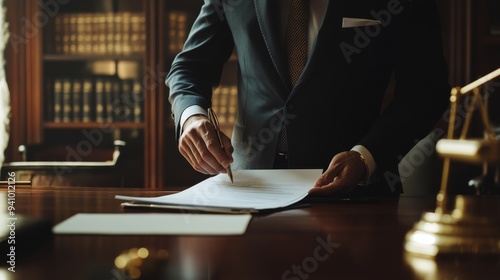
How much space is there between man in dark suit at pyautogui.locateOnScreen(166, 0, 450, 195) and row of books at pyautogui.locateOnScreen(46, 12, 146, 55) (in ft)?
6.55

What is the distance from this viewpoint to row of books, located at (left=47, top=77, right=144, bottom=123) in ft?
12.5

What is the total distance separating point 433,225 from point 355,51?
114 centimetres

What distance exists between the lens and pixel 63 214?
1.13m

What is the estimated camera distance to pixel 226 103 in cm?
374

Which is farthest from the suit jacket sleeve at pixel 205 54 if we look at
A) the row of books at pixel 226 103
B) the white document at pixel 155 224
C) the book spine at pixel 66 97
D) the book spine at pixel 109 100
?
the book spine at pixel 66 97

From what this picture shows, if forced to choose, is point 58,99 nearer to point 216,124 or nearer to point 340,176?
point 216,124

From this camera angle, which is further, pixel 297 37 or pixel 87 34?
pixel 87 34

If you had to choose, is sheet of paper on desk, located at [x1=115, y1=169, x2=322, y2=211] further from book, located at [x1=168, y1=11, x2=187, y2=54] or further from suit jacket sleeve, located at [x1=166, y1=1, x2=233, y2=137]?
book, located at [x1=168, y1=11, x2=187, y2=54]

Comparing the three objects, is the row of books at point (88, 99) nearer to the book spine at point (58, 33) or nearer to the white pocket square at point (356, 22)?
the book spine at point (58, 33)

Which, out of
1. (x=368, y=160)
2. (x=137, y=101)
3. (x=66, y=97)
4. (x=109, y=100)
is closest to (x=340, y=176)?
(x=368, y=160)

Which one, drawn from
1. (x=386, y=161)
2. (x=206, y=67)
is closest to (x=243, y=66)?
(x=206, y=67)

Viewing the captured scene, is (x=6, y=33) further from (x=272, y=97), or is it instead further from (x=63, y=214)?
(x=63, y=214)

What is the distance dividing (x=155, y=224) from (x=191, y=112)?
0.69 m

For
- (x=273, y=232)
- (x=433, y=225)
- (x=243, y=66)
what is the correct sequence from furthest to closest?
(x=243, y=66) → (x=273, y=232) → (x=433, y=225)
